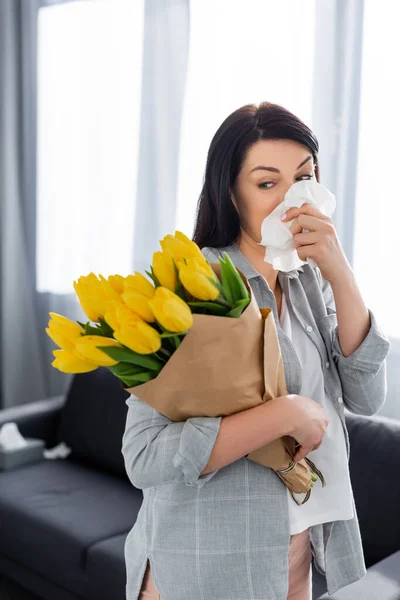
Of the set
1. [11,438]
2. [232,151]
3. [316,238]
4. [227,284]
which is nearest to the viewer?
[227,284]

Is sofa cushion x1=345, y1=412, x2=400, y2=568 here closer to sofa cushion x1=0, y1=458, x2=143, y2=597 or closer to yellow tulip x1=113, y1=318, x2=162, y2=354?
sofa cushion x1=0, y1=458, x2=143, y2=597

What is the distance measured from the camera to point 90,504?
2475 millimetres

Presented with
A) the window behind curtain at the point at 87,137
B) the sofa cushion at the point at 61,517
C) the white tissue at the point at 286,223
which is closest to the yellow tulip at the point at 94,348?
the white tissue at the point at 286,223

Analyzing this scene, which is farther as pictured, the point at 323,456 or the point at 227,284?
the point at 323,456

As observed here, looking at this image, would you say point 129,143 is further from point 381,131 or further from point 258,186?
point 258,186

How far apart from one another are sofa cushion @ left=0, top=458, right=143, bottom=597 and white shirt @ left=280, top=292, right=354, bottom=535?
1.29 meters

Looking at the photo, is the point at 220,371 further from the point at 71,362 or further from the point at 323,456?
the point at 323,456

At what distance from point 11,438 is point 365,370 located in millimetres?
2046

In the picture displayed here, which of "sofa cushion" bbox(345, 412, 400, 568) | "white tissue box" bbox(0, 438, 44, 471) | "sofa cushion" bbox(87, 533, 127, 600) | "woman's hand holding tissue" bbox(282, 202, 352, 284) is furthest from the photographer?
"white tissue box" bbox(0, 438, 44, 471)

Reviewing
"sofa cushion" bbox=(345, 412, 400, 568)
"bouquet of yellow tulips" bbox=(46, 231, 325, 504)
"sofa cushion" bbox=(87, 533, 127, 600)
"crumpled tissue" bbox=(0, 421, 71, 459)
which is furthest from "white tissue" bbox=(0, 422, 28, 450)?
"bouquet of yellow tulips" bbox=(46, 231, 325, 504)

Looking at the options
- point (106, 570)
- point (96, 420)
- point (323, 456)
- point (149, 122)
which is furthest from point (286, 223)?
point (149, 122)

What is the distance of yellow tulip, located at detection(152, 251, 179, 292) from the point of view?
0.85 metres

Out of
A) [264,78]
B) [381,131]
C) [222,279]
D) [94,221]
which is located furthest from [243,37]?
[222,279]

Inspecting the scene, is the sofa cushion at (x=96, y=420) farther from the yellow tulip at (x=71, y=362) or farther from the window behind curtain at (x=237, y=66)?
the yellow tulip at (x=71, y=362)
